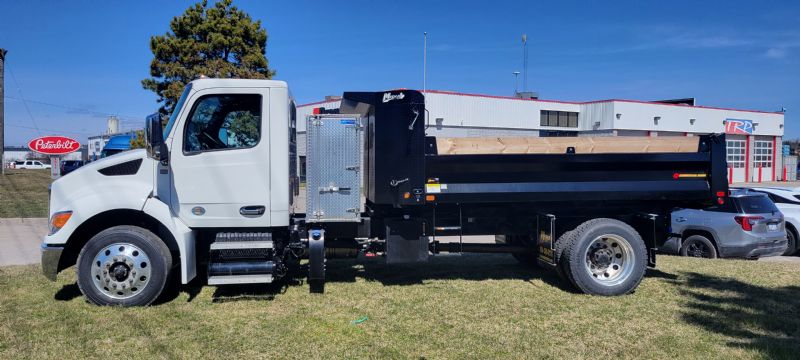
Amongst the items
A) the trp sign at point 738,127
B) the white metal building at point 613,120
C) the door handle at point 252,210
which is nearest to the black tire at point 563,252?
the door handle at point 252,210

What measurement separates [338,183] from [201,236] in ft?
5.68

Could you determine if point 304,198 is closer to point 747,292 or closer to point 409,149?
point 409,149

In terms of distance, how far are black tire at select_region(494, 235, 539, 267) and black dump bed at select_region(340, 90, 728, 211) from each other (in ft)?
2.97

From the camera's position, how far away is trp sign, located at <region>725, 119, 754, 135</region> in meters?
46.9

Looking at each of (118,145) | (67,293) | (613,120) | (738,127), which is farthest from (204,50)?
(738,127)

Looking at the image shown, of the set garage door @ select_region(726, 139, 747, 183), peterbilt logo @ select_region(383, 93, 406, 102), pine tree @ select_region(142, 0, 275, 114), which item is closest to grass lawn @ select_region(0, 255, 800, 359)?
peterbilt logo @ select_region(383, 93, 406, 102)

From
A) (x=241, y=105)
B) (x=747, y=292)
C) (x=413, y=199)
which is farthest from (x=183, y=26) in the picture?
(x=747, y=292)

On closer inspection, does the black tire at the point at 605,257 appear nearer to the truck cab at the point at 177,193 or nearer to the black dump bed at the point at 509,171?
the black dump bed at the point at 509,171

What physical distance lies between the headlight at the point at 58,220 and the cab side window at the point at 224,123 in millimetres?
1458

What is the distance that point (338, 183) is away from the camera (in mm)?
6945

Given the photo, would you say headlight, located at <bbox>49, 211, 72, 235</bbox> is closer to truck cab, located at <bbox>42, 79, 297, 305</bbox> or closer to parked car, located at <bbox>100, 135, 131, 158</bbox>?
truck cab, located at <bbox>42, 79, 297, 305</bbox>

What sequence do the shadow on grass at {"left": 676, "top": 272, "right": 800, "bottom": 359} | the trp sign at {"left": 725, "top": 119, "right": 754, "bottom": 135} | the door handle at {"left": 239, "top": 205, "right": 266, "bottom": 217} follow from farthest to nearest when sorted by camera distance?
the trp sign at {"left": 725, "top": 119, "right": 754, "bottom": 135}, the door handle at {"left": 239, "top": 205, "right": 266, "bottom": 217}, the shadow on grass at {"left": 676, "top": 272, "right": 800, "bottom": 359}

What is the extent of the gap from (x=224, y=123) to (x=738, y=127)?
167ft

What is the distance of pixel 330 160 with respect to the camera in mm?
6922
